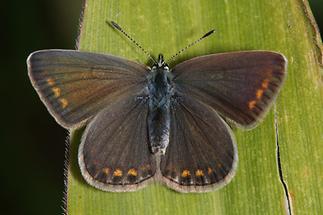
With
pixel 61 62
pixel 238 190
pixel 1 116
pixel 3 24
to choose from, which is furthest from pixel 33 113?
pixel 238 190

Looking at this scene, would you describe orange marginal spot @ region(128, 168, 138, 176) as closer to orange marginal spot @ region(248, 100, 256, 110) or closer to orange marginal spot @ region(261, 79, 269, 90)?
orange marginal spot @ region(248, 100, 256, 110)

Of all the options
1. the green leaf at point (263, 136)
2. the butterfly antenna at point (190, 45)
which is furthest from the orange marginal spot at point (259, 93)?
the butterfly antenna at point (190, 45)

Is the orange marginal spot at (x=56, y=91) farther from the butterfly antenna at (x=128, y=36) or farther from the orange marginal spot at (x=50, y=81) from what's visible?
the butterfly antenna at (x=128, y=36)

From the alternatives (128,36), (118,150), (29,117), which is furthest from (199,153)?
(29,117)

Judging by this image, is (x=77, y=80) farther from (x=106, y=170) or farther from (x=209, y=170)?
(x=209, y=170)

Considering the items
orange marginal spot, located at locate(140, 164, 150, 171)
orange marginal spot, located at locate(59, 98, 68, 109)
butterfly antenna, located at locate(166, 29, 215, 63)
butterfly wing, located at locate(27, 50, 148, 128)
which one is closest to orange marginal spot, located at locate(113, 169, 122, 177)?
orange marginal spot, located at locate(140, 164, 150, 171)

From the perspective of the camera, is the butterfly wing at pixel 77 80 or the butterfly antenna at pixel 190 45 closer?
the butterfly wing at pixel 77 80

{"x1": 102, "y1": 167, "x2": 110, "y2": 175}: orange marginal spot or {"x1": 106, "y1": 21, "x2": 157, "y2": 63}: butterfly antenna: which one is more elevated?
{"x1": 106, "y1": 21, "x2": 157, "y2": 63}: butterfly antenna
